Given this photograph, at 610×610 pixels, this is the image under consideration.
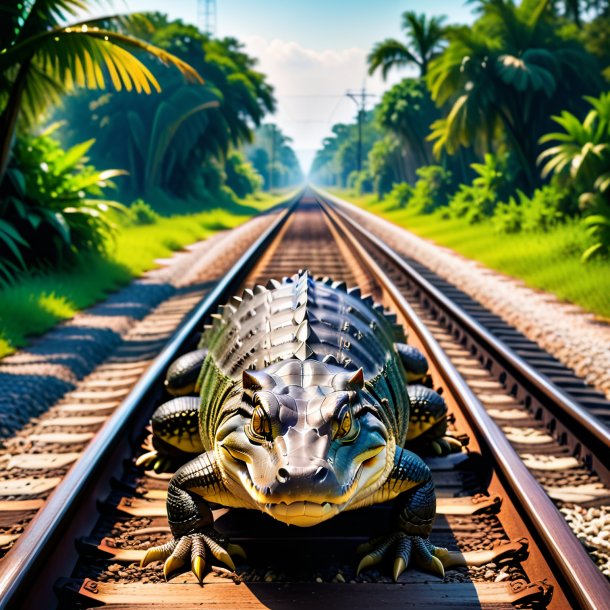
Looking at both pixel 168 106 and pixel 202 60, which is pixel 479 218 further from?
pixel 202 60

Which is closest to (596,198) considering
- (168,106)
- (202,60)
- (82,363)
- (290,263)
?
(290,263)

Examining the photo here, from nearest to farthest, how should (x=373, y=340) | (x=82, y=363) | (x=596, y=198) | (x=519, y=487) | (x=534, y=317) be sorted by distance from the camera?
(x=519, y=487) → (x=373, y=340) → (x=82, y=363) → (x=534, y=317) → (x=596, y=198)

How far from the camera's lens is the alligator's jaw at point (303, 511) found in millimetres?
2072

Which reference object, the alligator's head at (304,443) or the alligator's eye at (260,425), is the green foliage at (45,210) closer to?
the alligator's head at (304,443)

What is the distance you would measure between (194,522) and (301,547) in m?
0.49

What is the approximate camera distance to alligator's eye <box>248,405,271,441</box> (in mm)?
2287

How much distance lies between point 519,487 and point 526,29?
21889mm

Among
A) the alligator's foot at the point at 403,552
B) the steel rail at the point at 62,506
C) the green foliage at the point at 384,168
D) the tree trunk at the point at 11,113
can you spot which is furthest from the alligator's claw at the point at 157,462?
the green foliage at the point at 384,168

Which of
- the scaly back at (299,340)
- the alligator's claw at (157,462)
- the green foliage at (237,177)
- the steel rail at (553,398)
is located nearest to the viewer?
the scaly back at (299,340)

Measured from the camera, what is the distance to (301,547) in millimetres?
2922

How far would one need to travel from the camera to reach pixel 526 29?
21609mm

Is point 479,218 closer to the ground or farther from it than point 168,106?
closer to the ground

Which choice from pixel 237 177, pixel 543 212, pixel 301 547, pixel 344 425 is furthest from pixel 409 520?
pixel 237 177

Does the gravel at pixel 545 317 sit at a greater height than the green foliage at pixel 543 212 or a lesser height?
lesser
